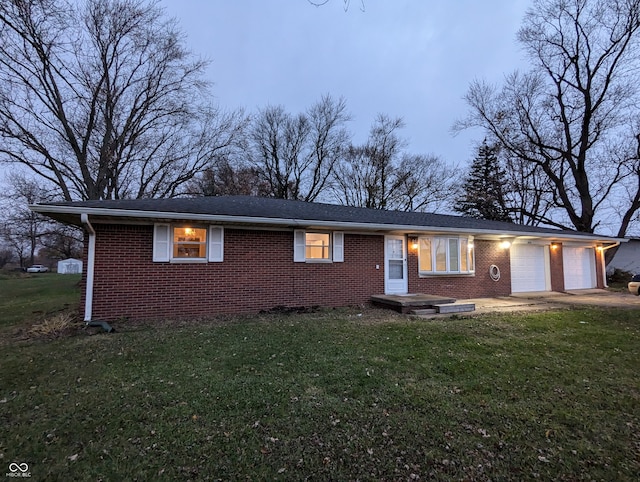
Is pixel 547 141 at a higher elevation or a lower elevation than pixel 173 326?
higher

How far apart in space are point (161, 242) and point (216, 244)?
124 cm

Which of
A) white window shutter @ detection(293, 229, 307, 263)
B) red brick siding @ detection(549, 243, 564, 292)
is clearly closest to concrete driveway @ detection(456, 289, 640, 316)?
red brick siding @ detection(549, 243, 564, 292)

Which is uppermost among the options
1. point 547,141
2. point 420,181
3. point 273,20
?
point 547,141

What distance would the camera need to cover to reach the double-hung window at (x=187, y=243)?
24.3 feet

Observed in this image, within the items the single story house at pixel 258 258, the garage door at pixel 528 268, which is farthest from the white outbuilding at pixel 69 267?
the garage door at pixel 528 268

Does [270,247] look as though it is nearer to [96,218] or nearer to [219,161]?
[96,218]

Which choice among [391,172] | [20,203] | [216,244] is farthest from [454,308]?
[20,203]

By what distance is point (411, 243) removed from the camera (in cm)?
1020

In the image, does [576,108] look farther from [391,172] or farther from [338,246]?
[338,246]

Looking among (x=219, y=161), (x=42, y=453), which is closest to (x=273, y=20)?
(x=42, y=453)

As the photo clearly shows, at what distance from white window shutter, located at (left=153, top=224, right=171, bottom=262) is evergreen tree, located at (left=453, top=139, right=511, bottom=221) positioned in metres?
23.4

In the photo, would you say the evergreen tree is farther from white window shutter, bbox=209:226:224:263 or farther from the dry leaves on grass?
the dry leaves on grass

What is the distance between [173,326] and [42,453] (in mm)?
4145

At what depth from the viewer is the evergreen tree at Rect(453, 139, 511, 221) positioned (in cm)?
2520
